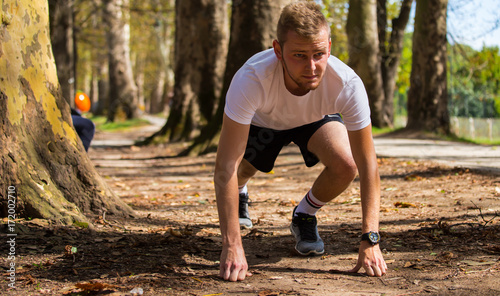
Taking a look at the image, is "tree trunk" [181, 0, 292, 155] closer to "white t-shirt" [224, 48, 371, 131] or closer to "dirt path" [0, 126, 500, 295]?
"dirt path" [0, 126, 500, 295]

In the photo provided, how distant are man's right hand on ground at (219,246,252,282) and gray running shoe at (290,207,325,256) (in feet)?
2.14

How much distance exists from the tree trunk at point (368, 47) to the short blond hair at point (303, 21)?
44.9 ft

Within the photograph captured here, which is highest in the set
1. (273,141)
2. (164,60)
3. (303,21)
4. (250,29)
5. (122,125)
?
(164,60)

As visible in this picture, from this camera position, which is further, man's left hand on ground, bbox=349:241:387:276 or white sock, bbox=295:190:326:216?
white sock, bbox=295:190:326:216

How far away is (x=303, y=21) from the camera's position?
295cm

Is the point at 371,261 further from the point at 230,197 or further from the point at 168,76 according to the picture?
the point at 168,76

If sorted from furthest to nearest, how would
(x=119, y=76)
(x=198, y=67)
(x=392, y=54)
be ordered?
(x=119, y=76) → (x=392, y=54) → (x=198, y=67)

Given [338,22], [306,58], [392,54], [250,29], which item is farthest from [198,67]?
[338,22]

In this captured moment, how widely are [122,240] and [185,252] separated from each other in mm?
469

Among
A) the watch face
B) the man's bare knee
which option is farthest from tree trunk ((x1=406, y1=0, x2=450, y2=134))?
the watch face

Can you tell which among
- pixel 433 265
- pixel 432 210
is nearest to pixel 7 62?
pixel 433 265

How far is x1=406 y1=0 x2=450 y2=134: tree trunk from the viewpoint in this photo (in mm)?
12391

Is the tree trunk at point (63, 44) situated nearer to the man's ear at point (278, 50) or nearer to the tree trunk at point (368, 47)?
the tree trunk at point (368, 47)

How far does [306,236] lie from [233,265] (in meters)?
0.78
